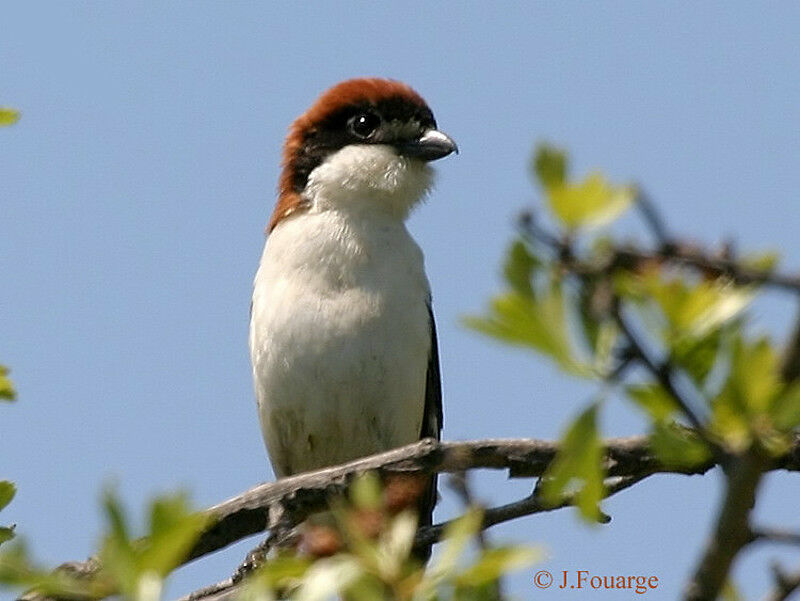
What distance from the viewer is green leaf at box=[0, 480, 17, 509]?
11.4ft

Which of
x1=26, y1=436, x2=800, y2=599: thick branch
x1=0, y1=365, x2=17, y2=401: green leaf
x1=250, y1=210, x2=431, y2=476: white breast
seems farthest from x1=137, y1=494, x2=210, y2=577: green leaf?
x1=250, y1=210, x2=431, y2=476: white breast

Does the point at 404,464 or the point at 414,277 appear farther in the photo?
the point at 414,277

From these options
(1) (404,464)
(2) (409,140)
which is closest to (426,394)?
(2) (409,140)

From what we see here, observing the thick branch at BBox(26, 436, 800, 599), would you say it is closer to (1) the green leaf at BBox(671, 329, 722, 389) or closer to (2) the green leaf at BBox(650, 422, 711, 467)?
(2) the green leaf at BBox(650, 422, 711, 467)

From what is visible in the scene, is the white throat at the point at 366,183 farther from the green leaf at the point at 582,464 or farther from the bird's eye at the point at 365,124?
the green leaf at the point at 582,464

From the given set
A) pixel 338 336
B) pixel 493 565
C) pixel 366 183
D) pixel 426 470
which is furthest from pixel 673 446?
pixel 366 183

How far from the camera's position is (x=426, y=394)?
8477 millimetres

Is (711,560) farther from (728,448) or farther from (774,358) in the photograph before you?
(774,358)

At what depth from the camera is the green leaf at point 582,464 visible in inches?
79.1

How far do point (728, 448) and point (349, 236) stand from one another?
252 inches

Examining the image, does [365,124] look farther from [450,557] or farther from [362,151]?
[450,557]

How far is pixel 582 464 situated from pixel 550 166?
48cm

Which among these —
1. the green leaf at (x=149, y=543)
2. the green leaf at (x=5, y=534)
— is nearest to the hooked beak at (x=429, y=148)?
the green leaf at (x=5, y=534)

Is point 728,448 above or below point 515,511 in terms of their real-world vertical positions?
above
